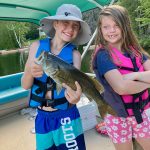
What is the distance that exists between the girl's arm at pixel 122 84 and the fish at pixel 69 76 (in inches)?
6.1

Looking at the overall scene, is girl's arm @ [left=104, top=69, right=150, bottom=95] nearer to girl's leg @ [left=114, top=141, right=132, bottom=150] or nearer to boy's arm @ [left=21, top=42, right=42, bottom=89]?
girl's leg @ [left=114, top=141, right=132, bottom=150]

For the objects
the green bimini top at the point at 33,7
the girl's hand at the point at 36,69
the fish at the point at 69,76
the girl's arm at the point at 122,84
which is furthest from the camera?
the green bimini top at the point at 33,7

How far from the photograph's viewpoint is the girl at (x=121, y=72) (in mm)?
2695

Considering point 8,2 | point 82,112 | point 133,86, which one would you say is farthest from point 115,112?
point 8,2

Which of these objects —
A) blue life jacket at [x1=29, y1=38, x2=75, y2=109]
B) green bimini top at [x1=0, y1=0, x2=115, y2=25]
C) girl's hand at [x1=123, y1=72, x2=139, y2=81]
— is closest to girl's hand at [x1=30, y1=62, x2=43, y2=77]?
blue life jacket at [x1=29, y1=38, x2=75, y2=109]

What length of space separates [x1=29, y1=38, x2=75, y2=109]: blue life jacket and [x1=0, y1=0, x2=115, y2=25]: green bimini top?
2230 millimetres

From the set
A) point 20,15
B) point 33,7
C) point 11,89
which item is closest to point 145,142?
point 33,7

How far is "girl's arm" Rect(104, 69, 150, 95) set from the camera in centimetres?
255

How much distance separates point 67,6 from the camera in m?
3.01

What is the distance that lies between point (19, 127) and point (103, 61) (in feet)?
12.6

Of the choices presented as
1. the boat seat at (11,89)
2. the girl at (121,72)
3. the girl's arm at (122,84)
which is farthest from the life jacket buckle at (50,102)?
the boat seat at (11,89)

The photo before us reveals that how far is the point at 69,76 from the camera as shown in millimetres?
2312

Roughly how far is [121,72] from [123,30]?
1.28ft

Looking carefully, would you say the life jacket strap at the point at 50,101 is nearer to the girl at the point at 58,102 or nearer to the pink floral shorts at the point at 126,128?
the girl at the point at 58,102
